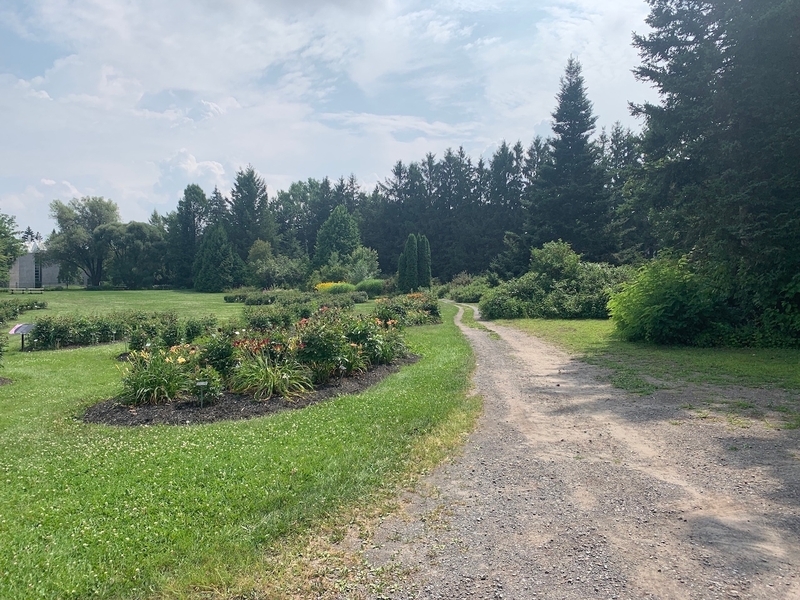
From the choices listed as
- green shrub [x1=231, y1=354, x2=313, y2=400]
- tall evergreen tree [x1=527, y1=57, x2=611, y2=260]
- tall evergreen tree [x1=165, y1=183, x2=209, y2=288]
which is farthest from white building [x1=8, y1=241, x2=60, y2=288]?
green shrub [x1=231, y1=354, x2=313, y2=400]

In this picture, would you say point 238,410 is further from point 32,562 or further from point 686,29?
point 686,29

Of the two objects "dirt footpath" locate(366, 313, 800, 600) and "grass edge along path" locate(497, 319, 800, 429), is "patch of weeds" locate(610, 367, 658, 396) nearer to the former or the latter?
"grass edge along path" locate(497, 319, 800, 429)

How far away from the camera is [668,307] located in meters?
12.6

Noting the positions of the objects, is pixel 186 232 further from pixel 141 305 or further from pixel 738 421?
pixel 738 421

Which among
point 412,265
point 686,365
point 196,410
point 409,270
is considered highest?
point 412,265

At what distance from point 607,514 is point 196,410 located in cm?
510

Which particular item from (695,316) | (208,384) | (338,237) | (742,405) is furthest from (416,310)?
(338,237)

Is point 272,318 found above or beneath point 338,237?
beneath

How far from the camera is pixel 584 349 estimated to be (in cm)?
1241

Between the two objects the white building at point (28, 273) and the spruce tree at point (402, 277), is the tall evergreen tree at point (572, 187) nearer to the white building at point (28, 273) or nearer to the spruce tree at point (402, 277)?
the spruce tree at point (402, 277)

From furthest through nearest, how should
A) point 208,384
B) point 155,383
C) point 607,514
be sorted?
point 155,383, point 208,384, point 607,514

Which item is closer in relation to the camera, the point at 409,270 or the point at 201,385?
the point at 201,385

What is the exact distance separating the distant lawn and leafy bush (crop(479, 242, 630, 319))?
6009 mm

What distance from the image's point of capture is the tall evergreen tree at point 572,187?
35594 mm
